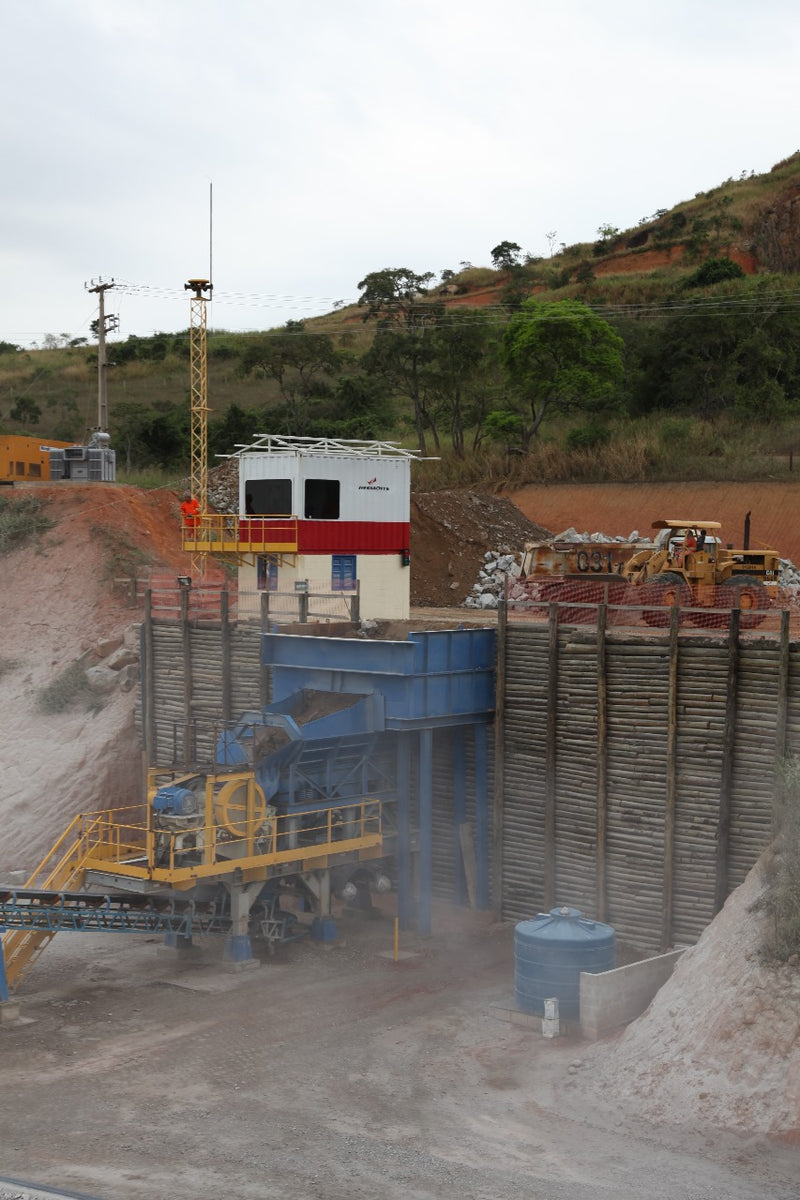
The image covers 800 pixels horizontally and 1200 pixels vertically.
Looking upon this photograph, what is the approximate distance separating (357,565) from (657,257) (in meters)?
80.5

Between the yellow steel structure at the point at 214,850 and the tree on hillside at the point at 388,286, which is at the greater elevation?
the tree on hillside at the point at 388,286

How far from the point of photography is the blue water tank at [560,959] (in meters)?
21.1

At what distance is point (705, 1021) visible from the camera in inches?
730

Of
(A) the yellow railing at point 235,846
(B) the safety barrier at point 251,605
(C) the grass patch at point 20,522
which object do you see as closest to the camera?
(A) the yellow railing at point 235,846

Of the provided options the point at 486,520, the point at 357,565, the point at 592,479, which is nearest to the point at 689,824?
the point at 357,565

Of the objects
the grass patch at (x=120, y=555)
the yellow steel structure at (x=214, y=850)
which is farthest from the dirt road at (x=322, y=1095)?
the grass patch at (x=120, y=555)

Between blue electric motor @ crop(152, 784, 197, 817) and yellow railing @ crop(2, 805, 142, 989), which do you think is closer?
yellow railing @ crop(2, 805, 142, 989)

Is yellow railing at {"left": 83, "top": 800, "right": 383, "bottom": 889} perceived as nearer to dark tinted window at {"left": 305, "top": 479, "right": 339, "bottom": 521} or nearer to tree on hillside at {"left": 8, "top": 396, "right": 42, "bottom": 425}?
dark tinted window at {"left": 305, "top": 479, "right": 339, "bottom": 521}

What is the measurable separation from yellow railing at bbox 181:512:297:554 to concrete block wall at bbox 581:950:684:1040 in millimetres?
16807

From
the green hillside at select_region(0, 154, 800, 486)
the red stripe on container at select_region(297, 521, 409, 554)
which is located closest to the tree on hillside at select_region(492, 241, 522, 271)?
the green hillside at select_region(0, 154, 800, 486)

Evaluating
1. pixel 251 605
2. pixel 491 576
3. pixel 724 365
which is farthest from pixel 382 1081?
pixel 724 365

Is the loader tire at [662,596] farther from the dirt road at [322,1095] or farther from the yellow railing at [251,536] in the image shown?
the yellow railing at [251,536]

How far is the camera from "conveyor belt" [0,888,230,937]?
23.0 meters

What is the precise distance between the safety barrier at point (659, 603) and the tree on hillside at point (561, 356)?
31.8 m
